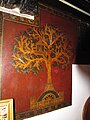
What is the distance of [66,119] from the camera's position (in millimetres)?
2066

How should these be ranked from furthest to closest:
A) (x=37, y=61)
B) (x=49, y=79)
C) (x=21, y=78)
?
1. (x=49, y=79)
2. (x=37, y=61)
3. (x=21, y=78)

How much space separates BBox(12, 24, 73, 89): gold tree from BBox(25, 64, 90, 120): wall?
0.28 metres

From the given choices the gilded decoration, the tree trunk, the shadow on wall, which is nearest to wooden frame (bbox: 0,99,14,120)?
the gilded decoration

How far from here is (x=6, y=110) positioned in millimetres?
1437

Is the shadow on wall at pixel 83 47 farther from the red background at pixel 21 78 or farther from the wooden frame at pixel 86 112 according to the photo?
the wooden frame at pixel 86 112

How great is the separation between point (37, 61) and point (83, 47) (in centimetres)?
100

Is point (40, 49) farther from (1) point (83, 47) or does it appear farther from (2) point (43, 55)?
(1) point (83, 47)

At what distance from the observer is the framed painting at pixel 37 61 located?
59.0 inches

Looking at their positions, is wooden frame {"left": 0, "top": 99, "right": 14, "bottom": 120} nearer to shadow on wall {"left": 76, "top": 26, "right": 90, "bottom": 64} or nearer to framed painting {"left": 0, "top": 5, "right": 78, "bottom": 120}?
framed painting {"left": 0, "top": 5, "right": 78, "bottom": 120}

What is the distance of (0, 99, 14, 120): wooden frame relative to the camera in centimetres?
141

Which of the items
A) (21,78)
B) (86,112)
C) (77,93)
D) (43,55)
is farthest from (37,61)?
(86,112)

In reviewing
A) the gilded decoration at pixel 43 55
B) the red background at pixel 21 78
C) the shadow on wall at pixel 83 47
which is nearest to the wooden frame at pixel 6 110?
the red background at pixel 21 78

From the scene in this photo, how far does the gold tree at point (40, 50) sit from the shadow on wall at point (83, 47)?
10.3 inches

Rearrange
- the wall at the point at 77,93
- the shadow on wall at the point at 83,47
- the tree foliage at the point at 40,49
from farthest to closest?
the shadow on wall at the point at 83,47 < the wall at the point at 77,93 < the tree foliage at the point at 40,49
